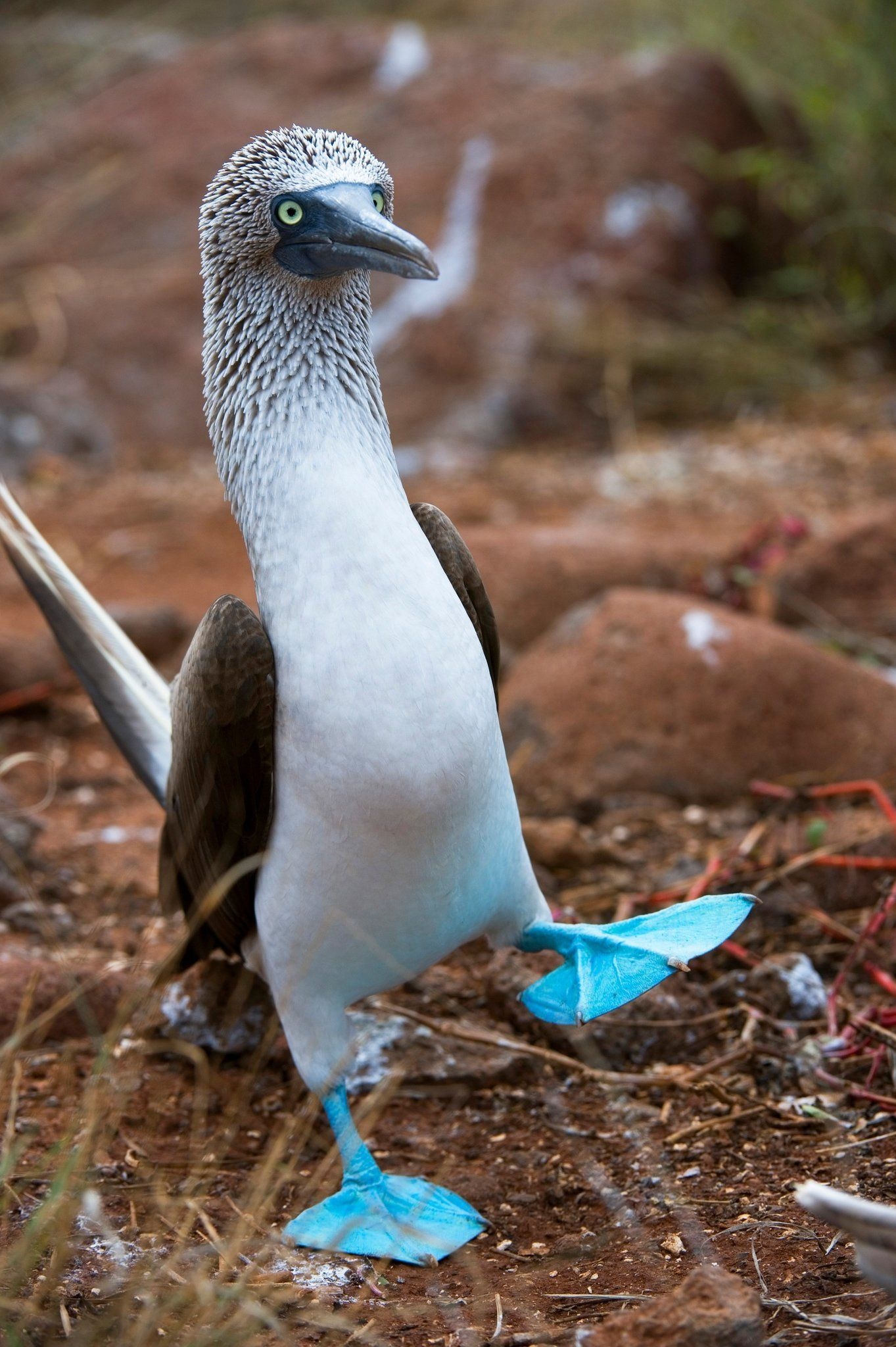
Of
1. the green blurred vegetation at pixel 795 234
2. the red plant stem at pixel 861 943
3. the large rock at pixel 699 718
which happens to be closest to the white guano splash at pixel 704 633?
the large rock at pixel 699 718

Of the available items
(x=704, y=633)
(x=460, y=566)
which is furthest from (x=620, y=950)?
(x=704, y=633)

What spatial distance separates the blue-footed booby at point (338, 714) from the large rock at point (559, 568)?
236 cm

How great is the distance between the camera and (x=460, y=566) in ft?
8.98

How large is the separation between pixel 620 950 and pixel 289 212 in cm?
143

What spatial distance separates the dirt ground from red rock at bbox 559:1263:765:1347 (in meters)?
0.18

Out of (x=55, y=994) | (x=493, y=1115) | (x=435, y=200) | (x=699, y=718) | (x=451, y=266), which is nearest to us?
(x=493, y=1115)

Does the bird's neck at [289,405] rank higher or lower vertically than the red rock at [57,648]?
higher

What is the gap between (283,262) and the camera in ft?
8.16

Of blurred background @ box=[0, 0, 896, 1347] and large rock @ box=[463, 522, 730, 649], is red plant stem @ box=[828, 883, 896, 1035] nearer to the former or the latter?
blurred background @ box=[0, 0, 896, 1347]

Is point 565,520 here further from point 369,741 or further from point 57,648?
point 369,741

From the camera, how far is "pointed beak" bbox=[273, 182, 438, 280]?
93.8 inches

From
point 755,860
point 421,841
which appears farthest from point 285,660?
point 755,860

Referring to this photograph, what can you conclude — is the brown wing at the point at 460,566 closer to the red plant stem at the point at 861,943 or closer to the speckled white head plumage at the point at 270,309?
the speckled white head plumage at the point at 270,309

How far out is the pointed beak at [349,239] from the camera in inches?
93.8
